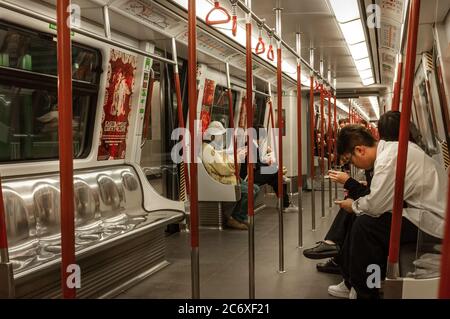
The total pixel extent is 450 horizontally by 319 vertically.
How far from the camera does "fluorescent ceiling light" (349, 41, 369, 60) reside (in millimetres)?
7383

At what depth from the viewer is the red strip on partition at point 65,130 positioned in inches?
71.9

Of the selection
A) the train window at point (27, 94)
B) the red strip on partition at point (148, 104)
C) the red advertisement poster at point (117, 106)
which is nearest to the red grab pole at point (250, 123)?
the train window at point (27, 94)

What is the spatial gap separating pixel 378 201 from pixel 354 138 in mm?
744

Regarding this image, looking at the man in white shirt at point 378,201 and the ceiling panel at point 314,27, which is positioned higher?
the ceiling panel at point 314,27

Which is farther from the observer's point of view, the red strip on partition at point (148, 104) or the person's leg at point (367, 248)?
the red strip on partition at point (148, 104)

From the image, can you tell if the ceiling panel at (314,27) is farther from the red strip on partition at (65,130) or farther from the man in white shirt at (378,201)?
the red strip on partition at (65,130)

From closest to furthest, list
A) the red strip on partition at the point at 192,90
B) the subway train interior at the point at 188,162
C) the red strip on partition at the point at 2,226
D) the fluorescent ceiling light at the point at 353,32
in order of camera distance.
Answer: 1. the red strip on partition at the point at 2,226
2. the subway train interior at the point at 188,162
3. the red strip on partition at the point at 192,90
4. the fluorescent ceiling light at the point at 353,32

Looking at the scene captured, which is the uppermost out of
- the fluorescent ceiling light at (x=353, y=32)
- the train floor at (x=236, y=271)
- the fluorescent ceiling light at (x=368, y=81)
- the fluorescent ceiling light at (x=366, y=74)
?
the fluorescent ceiling light at (x=353, y=32)

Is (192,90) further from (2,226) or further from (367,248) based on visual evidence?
(367,248)

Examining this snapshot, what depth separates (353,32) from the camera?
650 centimetres

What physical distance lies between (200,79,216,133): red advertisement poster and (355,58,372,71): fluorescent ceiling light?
3.04 metres

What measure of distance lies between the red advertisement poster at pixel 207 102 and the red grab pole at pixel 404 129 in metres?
5.33
